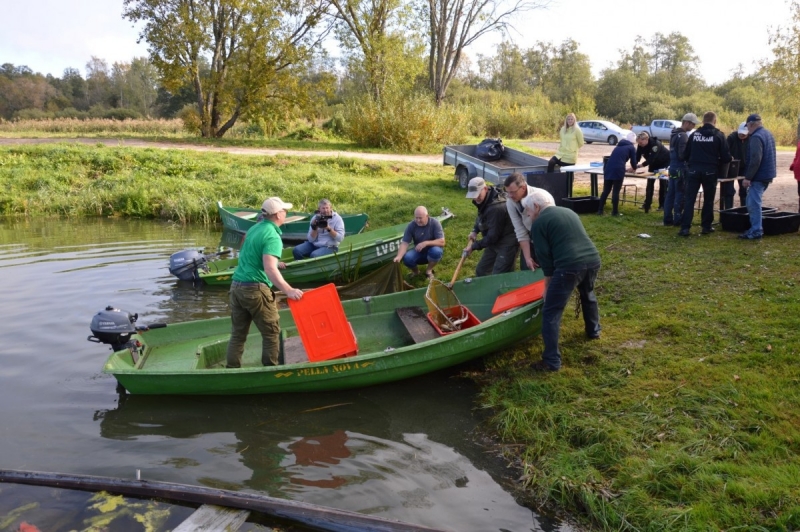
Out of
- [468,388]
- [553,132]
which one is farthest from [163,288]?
[553,132]

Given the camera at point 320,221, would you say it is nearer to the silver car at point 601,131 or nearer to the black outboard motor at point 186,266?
the black outboard motor at point 186,266

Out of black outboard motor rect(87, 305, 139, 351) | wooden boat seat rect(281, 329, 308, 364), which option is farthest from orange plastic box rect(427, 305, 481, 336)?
black outboard motor rect(87, 305, 139, 351)

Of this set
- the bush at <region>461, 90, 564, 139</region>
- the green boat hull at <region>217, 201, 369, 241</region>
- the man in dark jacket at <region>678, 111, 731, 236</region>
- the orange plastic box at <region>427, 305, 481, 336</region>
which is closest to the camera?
the orange plastic box at <region>427, 305, 481, 336</region>

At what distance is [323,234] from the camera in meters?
11.7

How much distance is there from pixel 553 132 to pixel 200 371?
33.9m

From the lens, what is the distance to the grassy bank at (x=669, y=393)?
4.71 meters

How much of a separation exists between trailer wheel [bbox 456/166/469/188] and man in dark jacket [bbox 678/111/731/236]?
799cm

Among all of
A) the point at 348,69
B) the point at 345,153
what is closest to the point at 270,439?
the point at 345,153

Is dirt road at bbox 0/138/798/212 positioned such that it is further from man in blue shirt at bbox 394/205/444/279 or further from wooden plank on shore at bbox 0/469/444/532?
wooden plank on shore at bbox 0/469/444/532

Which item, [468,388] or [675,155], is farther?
[675,155]

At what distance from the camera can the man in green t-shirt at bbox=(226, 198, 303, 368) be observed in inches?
254

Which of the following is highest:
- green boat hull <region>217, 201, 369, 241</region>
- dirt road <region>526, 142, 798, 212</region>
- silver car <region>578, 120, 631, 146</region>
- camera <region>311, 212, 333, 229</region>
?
silver car <region>578, 120, 631, 146</region>

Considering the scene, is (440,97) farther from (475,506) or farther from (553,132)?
(475,506)

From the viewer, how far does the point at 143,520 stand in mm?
4957
